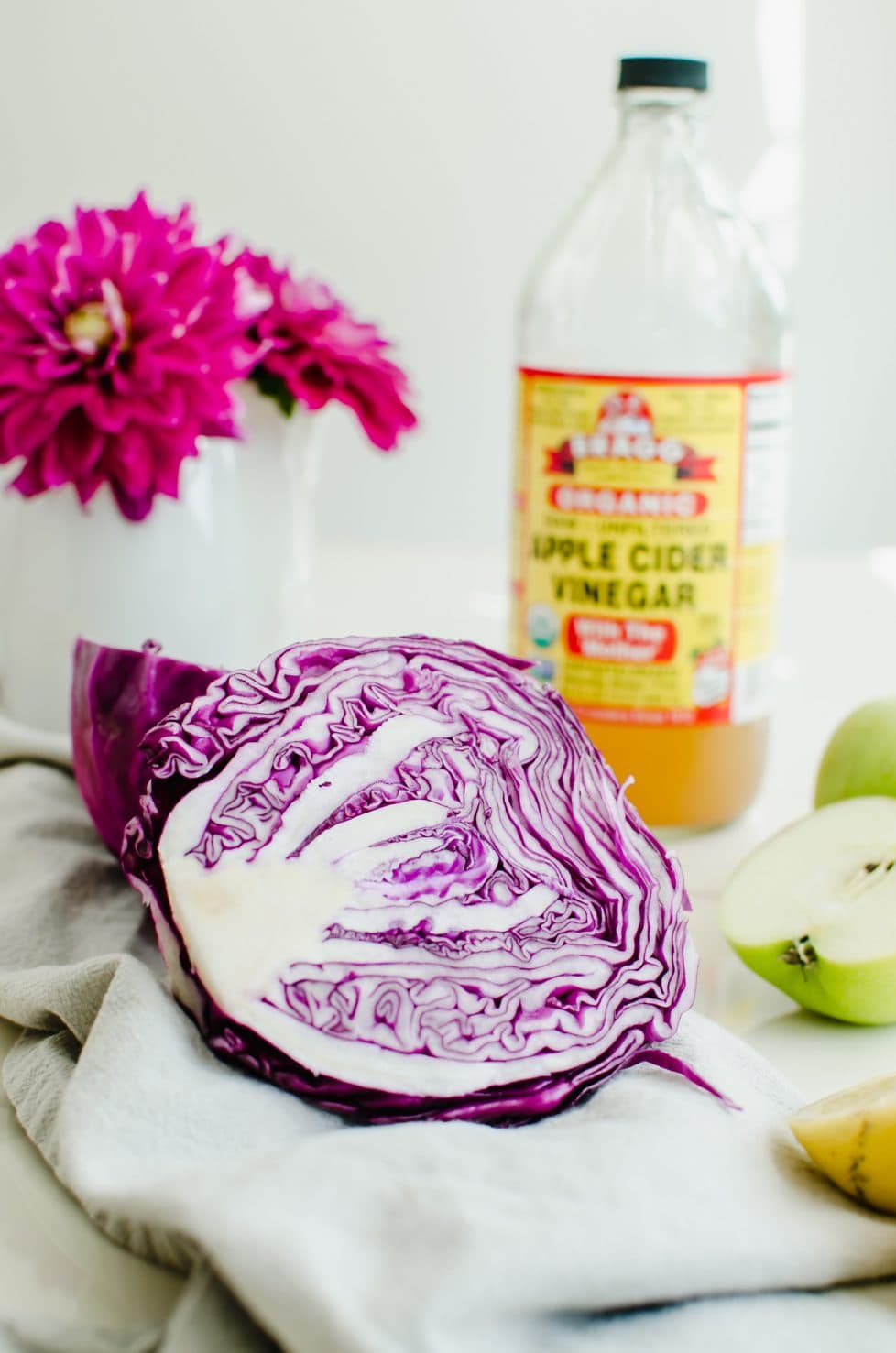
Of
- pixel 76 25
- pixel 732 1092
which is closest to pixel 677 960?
pixel 732 1092

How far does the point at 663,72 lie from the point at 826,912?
571 mm

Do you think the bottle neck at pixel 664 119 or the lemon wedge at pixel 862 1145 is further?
the bottle neck at pixel 664 119

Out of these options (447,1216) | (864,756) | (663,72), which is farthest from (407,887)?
(663,72)

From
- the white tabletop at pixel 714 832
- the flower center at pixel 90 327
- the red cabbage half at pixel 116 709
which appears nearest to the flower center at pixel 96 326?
the flower center at pixel 90 327

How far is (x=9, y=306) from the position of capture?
102 cm

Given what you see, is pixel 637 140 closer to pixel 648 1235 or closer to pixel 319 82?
pixel 648 1235

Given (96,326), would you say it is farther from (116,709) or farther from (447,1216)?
(447,1216)

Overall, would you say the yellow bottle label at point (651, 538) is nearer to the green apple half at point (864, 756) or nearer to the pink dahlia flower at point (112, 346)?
the green apple half at point (864, 756)

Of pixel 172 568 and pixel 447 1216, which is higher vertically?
pixel 172 568

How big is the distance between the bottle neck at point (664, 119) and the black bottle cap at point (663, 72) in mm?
29

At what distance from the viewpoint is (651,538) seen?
1013mm

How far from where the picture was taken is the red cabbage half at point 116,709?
800 millimetres

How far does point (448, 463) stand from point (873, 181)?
0.72 m

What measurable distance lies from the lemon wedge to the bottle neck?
0.73 m
